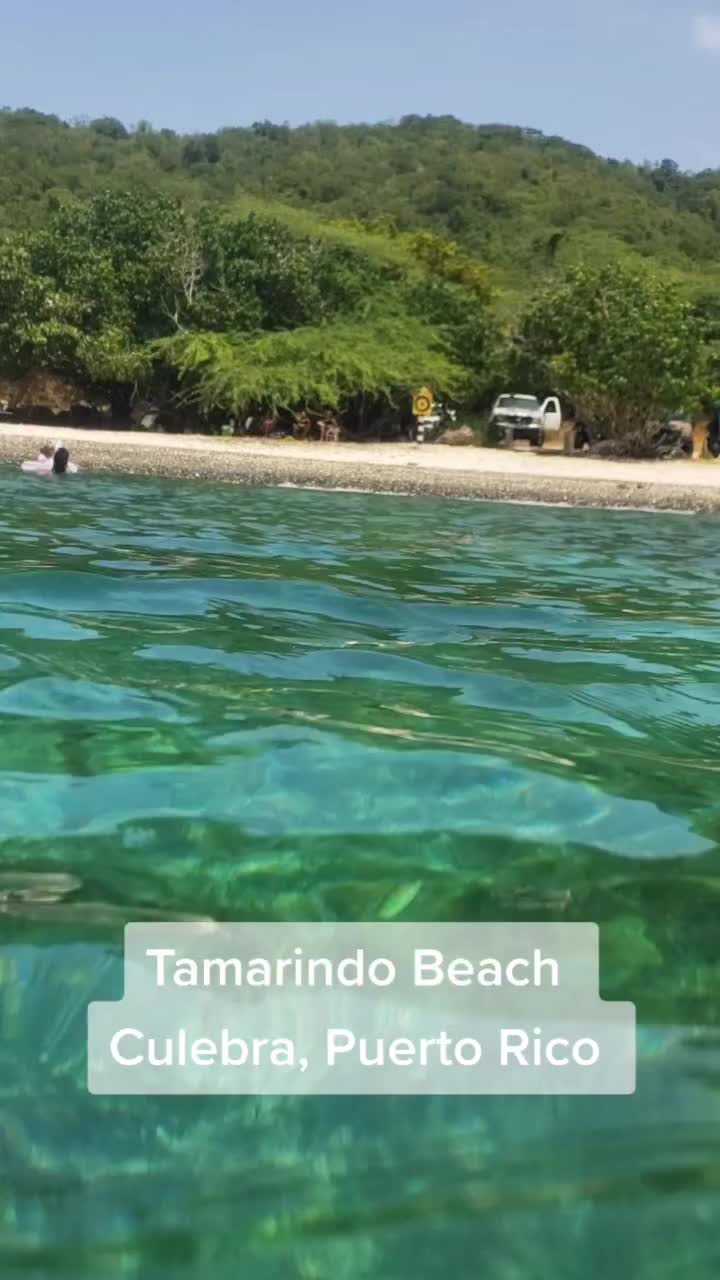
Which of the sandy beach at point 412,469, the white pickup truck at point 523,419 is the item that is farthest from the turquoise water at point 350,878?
the white pickup truck at point 523,419

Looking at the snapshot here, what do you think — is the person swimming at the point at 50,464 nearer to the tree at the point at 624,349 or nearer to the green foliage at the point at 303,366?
the green foliage at the point at 303,366

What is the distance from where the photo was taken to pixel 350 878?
2.96 metres

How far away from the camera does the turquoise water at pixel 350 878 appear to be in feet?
6.43

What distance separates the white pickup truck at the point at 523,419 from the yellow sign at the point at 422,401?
218 centimetres

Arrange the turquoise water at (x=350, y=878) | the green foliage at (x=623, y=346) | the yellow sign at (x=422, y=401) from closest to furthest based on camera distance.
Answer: the turquoise water at (x=350, y=878)
the green foliage at (x=623, y=346)
the yellow sign at (x=422, y=401)

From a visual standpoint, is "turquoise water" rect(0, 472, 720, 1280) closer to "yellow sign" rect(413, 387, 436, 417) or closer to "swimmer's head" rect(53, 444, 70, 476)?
"swimmer's head" rect(53, 444, 70, 476)

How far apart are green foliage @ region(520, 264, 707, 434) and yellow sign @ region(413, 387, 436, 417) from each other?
11.0ft

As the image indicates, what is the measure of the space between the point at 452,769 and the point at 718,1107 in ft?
5.31

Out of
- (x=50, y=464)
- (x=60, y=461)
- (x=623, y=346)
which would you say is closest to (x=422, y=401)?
(x=623, y=346)

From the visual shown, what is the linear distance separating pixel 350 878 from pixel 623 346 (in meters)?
28.0

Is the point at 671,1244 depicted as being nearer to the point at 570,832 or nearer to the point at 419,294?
the point at 570,832

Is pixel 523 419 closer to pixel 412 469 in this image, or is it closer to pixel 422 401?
pixel 422 401

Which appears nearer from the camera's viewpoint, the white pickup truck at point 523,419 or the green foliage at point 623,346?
the green foliage at point 623,346

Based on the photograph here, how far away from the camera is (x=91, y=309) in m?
34.6
